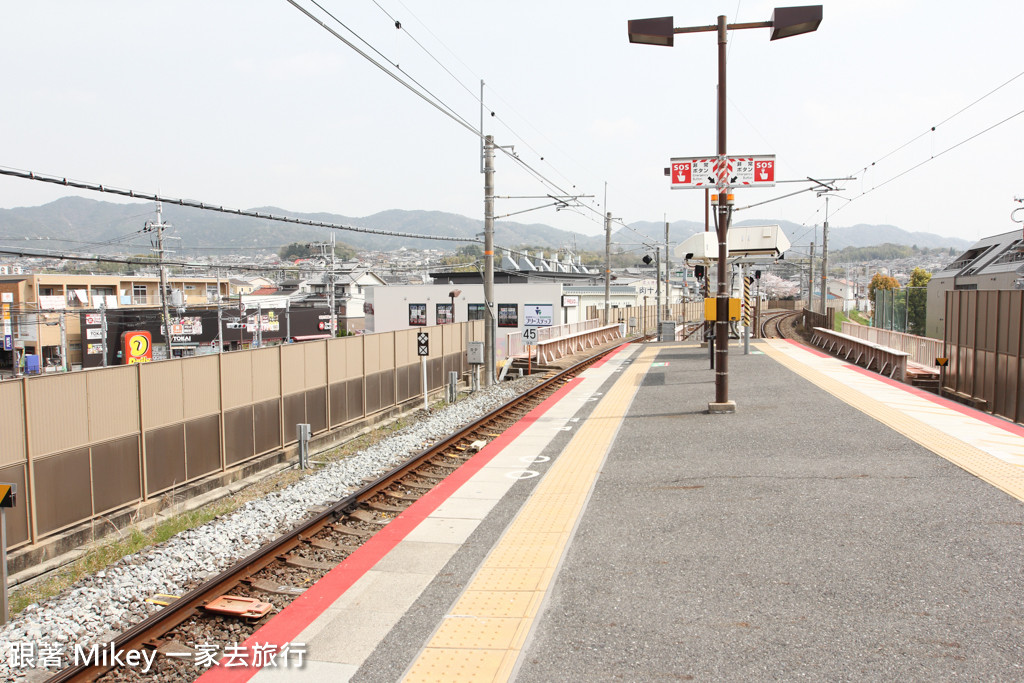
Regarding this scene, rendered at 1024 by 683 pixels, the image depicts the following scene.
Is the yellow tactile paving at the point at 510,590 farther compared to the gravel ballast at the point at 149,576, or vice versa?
the gravel ballast at the point at 149,576

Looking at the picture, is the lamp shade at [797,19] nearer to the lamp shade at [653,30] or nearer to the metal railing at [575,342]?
the lamp shade at [653,30]

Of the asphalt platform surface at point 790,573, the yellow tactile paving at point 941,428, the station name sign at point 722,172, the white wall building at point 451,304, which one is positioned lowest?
the asphalt platform surface at point 790,573

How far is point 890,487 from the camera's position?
888 centimetres

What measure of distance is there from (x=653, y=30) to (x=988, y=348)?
10928 millimetres

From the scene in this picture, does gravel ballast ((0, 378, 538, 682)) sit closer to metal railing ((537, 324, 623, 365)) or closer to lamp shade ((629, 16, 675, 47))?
lamp shade ((629, 16, 675, 47))

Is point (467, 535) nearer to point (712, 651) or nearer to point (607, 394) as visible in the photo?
point (712, 651)

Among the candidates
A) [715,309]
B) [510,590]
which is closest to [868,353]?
[715,309]

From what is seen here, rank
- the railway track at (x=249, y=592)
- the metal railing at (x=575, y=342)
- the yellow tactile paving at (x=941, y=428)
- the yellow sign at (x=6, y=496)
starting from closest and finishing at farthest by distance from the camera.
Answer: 1. the railway track at (x=249, y=592)
2. the yellow sign at (x=6, y=496)
3. the yellow tactile paving at (x=941, y=428)
4. the metal railing at (x=575, y=342)

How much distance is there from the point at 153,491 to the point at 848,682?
34.6 ft

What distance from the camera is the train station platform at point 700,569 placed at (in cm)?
521

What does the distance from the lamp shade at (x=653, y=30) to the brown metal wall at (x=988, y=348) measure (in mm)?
9142

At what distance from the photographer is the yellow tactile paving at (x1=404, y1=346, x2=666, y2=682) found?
522 cm

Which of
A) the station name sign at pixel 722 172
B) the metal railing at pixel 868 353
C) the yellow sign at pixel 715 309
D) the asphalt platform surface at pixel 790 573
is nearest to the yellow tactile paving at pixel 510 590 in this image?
the asphalt platform surface at pixel 790 573

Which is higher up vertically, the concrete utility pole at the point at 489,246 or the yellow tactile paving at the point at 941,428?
the concrete utility pole at the point at 489,246
